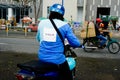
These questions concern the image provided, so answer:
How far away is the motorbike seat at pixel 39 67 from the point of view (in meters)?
4.48

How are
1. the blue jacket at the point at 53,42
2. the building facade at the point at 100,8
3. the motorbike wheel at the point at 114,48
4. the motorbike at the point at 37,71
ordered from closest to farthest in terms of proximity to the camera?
the motorbike at the point at 37,71 < the blue jacket at the point at 53,42 < the motorbike wheel at the point at 114,48 < the building facade at the point at 100,8

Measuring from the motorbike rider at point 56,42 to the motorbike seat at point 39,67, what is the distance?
121 millimetres

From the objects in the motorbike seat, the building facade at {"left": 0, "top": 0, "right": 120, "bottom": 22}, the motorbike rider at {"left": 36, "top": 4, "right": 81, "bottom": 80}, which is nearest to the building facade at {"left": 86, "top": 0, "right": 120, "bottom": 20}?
the building facade at {"left": 0, "top": 0, "right": 120, "bottom": 22}

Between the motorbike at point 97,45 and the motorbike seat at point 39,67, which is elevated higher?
the motorbike seat at point 39,67

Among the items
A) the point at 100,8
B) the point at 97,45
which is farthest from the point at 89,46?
the point at 100,8

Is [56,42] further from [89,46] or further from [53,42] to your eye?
[89,46]

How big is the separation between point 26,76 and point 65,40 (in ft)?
2.90

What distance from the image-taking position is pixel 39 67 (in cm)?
455

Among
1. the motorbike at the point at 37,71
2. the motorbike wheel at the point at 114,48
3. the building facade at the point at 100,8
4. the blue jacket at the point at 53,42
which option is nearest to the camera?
the motorbike at the point at 37,71

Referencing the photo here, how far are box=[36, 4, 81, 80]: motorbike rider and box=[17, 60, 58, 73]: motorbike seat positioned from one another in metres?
0.12

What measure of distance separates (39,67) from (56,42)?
529 mm

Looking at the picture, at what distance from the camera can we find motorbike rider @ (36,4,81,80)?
16.0 ft

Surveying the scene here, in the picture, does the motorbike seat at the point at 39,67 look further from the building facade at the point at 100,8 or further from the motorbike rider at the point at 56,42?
the building facade at the point at 100,8

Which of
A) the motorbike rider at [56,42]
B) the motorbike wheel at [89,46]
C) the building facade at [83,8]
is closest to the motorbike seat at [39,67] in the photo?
the motorbike rider at [56,42]
